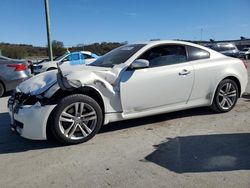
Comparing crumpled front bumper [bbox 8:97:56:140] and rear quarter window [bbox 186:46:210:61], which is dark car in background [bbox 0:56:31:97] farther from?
rear quarter window [bbox 186:46:210:61]

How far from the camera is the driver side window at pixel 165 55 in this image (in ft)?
17.9

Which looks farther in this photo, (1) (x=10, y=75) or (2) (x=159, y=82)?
(1) (x=10, y=75)

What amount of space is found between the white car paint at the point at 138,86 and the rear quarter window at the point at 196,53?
0.26 feet

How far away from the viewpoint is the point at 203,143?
177 inches

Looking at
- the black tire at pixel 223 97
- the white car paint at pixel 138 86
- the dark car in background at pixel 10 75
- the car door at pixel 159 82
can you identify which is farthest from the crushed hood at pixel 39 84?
the dark car in background at pixel 10 75

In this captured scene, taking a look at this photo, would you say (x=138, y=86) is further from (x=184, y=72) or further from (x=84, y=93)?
(x=184, y=72)

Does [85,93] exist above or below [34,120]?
above

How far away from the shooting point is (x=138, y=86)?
5082mm

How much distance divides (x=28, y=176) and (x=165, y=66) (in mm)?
2882

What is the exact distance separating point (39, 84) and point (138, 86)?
59.0 inches

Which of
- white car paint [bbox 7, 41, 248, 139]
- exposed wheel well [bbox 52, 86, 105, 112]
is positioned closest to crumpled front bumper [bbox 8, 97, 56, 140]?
white car paint [bbox 7, 41, 248, 139]

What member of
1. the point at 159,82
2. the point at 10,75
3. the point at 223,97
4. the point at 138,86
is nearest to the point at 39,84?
the point at 138,86

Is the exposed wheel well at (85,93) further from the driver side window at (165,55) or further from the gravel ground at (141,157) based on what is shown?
the driver side window at (165,55)

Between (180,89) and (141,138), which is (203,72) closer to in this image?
(180,89)
